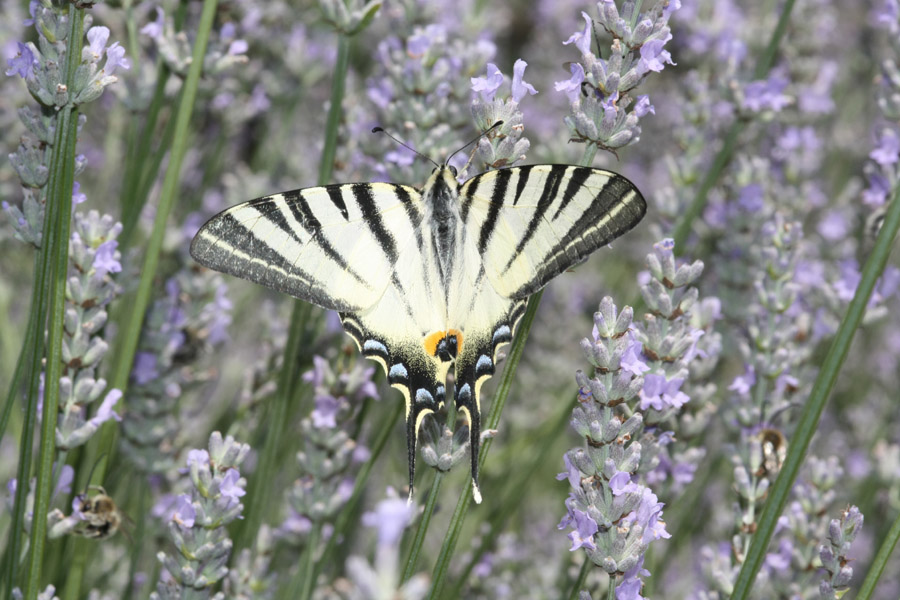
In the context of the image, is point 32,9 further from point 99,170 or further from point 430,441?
point 99,170

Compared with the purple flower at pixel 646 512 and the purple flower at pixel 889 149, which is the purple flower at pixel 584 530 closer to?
the purple flower at pixel 646 512

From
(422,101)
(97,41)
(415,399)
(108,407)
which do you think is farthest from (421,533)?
(422,101)

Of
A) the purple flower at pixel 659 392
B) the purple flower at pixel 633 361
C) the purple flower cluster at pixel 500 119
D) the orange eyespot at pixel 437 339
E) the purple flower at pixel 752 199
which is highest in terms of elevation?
the purple flower at pixel 752 199

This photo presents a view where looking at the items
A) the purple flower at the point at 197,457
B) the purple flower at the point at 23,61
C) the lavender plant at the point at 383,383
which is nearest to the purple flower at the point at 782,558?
the lavender plant at the point at 383,383

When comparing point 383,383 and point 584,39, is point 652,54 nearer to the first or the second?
point 584,39

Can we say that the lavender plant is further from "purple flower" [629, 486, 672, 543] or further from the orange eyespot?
the orange eyespot

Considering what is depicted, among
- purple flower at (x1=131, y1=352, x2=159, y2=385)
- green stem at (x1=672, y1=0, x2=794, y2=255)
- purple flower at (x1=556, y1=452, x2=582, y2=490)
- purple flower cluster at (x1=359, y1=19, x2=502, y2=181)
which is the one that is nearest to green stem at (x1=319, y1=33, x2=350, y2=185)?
purple flower cluster at (x1=359, y1=19, x2=502, y2=181)

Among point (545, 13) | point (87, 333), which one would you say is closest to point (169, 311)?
point (87, 333)
